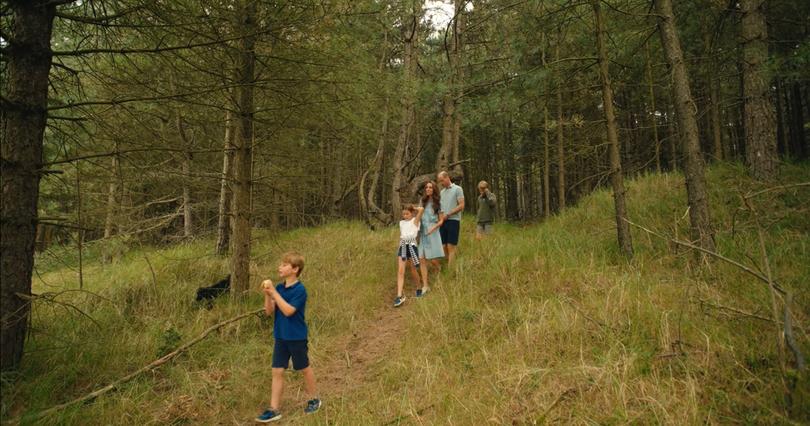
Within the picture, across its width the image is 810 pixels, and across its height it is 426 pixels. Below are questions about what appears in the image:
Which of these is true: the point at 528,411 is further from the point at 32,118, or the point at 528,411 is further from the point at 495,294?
the point at 32,118

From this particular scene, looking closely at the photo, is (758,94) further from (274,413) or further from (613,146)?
(274,413)

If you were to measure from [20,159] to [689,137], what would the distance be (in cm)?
749

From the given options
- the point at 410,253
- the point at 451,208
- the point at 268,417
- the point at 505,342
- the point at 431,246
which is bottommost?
the point at 268,417

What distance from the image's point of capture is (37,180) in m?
3.35

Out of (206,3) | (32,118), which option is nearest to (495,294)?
(206,3)

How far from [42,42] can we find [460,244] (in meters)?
7.63

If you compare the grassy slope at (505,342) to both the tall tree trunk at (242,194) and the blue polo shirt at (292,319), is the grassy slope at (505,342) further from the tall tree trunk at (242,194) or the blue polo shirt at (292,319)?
the blue polo shirt at (292,319)

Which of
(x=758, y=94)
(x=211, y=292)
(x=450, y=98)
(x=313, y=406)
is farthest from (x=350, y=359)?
(x=758, y=94)

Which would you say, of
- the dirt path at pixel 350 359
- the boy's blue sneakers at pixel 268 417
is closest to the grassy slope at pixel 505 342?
the dirt path at pixel 350 359

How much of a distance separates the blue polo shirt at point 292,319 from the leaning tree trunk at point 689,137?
5.06 metres

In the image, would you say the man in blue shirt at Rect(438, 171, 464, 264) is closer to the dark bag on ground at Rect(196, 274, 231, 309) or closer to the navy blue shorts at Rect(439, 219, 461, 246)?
the navy blue shorts at Rect(439, 219, 461, 246)

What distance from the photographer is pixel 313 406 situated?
3762 mm

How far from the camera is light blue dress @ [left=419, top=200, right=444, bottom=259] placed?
715cm

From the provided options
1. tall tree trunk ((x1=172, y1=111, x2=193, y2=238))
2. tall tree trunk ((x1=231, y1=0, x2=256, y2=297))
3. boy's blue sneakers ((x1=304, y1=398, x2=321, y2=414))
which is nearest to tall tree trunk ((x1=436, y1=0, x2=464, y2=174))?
tall tree trunk ((x1=231, y1=0, x2=256, y2=297))
